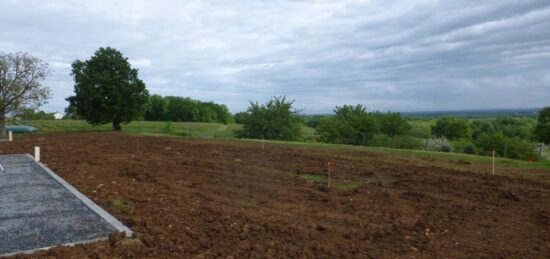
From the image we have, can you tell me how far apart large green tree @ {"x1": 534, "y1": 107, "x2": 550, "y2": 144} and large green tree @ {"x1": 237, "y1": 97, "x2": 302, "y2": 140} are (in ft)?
96.6

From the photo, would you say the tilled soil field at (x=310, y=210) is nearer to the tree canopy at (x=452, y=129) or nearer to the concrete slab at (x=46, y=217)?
the concrete slab at (x=46, y=217)

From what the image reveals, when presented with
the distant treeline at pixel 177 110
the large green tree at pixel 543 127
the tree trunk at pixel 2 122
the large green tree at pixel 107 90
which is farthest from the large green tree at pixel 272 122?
the distant treeline at pixel 177 110

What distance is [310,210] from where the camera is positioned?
745cm

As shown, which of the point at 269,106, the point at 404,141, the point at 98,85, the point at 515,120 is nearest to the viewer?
the point at 404,141

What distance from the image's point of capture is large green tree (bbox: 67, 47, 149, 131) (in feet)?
112

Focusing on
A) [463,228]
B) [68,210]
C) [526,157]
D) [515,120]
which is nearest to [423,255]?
[463,228]

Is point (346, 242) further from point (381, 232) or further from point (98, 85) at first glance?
point (98, 85)

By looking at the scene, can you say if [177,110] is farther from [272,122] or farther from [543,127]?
[543,127]

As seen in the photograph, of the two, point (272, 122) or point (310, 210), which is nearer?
point (310, 210)

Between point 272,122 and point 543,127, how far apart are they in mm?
32870

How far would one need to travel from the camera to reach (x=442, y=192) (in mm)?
9617

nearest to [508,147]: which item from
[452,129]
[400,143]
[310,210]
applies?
[400,143]

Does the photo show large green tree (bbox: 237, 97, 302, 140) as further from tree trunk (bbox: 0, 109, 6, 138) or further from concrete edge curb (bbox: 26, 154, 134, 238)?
concrete edge curb (bbox: 26, 154, 134, 238)

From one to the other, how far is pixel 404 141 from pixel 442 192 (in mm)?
23001
